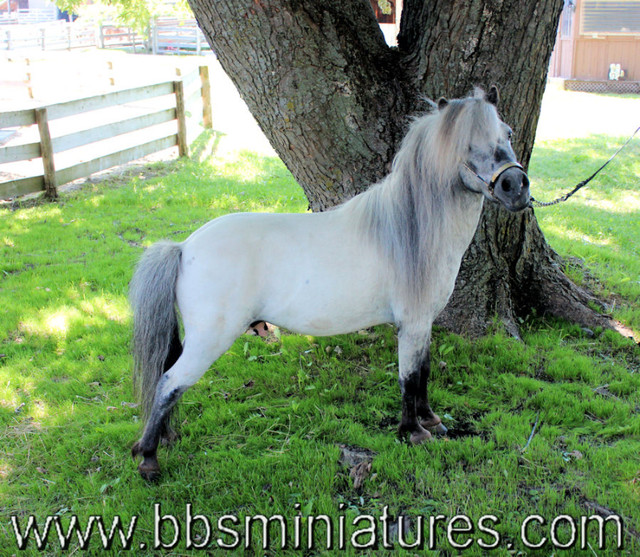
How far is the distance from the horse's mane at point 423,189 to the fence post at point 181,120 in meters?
8.23

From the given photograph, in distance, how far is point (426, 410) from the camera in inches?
133

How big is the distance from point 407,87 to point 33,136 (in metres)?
9.40

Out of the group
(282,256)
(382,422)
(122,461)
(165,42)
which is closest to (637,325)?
(382,422)

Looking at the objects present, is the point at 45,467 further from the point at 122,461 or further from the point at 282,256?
the point at 282,256

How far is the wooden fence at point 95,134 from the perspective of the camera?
7691 mm

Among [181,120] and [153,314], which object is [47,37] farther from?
[153,314]

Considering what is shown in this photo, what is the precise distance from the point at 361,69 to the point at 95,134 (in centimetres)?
663

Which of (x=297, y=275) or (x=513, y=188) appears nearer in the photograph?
(x=513, y=188)

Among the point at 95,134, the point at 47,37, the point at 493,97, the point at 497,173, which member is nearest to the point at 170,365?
the point at 497,173

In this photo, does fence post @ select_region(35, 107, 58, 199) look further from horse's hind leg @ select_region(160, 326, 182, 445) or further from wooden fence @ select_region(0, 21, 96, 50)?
wooden fence @ select_region(0, 21, 96, 50)

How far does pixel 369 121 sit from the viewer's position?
3834 millimetres

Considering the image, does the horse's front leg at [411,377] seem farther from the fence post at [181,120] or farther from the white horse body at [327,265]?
the fence post at [181,120]

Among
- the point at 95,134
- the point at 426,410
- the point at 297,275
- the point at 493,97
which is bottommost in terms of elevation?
the point at 426,410

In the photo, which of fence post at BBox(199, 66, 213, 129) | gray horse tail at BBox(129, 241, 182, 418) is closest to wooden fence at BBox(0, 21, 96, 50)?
fence post at BBox(199, 66, 213, 129)
